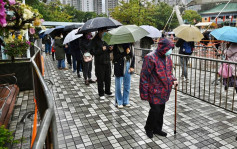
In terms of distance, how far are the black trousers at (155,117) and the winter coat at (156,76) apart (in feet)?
0.46

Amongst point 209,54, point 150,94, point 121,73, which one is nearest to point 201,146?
point 150,94

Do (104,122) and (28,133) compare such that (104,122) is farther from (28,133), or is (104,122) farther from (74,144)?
(28,133)

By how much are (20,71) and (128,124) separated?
453 centimetres

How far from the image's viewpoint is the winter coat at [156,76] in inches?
157

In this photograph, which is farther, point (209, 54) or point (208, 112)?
point (209, 54)

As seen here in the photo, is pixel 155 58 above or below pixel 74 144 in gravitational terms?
above

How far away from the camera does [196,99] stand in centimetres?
656

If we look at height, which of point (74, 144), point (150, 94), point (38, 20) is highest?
point (38, 20)

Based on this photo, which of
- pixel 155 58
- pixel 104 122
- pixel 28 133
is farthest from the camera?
pixel 104 122

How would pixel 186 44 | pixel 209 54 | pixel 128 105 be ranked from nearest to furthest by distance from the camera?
pixel 128 105, pixel 186 44, pixel 209 54

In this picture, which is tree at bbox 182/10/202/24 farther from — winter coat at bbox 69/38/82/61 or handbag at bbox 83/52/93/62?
handbag at bbox 83/52/93/62

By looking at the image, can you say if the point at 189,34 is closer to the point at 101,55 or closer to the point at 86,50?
the point at 101,55

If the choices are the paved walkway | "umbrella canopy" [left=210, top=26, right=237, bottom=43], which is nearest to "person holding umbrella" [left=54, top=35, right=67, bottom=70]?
the paved walkway

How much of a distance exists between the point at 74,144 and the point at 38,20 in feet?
7.51
